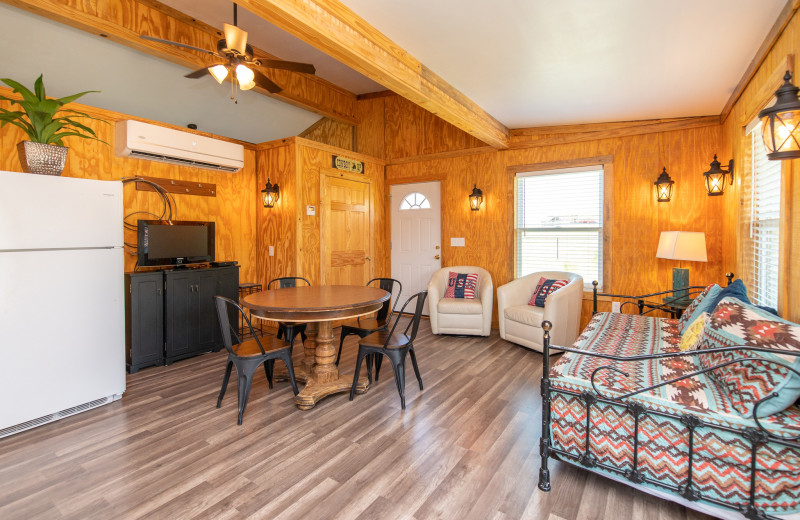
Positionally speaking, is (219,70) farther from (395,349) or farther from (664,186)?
(664,186)

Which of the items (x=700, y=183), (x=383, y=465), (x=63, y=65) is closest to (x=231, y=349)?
(x=383, y=465)

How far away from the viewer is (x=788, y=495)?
1.56 meters

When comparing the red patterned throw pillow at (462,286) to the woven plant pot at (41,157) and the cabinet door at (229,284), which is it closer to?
the cabinet door at (229,284)

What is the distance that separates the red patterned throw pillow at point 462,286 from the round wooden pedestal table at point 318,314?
2.00 metres

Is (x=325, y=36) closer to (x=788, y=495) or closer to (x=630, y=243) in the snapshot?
(x=788, y=495)

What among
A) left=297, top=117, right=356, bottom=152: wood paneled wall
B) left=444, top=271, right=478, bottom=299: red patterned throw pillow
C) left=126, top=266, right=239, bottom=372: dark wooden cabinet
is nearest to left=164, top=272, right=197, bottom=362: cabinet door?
left=126, top=266, right=239, bottom=372: dark wooden cabinet

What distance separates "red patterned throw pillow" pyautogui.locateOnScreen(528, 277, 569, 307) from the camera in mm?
4551

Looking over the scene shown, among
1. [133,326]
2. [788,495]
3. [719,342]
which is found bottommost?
[788,495]

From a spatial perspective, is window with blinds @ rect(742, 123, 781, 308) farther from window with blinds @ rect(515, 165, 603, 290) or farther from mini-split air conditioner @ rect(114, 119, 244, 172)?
mini-split air conditioner @ rect(114, 119, 244, 172)

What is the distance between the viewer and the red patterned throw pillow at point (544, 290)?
14.9 feet

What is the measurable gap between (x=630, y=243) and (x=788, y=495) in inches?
134

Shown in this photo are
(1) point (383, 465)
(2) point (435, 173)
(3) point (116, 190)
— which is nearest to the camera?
(1) point (383, 465)

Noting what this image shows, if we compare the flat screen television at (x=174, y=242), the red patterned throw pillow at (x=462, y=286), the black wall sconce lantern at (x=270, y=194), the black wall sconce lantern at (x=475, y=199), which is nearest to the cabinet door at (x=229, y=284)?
the flat screen television at (x=174, y=242)

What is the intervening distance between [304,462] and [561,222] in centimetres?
411
